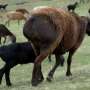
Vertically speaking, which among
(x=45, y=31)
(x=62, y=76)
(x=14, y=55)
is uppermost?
(x=45, y=31)

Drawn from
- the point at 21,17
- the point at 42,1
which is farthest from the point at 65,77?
the point at 42,1

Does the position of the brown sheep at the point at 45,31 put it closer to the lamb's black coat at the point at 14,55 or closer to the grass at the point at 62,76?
the grass at the point at 62,76

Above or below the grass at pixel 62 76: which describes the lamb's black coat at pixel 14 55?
above

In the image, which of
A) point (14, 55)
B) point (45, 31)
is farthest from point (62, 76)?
point (45, 31)

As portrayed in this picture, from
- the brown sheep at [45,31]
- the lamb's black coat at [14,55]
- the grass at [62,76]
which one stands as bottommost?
the grass at [62,76]

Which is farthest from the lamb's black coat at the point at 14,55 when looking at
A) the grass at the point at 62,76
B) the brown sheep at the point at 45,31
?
the brown sheep at the point at 45,31


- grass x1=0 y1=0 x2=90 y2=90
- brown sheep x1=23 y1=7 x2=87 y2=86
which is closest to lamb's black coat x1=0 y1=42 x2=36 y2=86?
grass x1=0 y1=0 x2=90 y2=90

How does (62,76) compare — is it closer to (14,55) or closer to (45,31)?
(14,55)

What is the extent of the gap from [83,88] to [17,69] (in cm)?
576

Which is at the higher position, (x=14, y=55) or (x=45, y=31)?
(x=45, y=31)

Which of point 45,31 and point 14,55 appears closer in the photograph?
point 45,31

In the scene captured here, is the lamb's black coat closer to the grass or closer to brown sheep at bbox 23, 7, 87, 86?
the grass

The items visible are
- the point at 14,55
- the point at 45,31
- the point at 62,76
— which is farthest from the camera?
the point at 62,76

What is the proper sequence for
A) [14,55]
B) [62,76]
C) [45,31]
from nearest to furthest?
[45,31] < [14,55] < [62,76]
